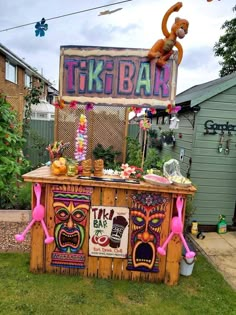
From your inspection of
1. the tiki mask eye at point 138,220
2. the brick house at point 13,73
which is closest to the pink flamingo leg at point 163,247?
the tiki mask eye at point 138,220

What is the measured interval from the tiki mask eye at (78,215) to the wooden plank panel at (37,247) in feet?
1.33

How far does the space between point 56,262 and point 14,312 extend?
0.75 metres

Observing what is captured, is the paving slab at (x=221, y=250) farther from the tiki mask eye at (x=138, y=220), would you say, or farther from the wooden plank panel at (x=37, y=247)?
the wooden plank panel at (x=37, y=247)

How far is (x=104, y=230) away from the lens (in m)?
3.15

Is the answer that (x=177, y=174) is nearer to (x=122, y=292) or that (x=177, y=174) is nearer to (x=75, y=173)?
(x=75, y=173)

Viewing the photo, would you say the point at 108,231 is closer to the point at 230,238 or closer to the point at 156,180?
the point at 156,180

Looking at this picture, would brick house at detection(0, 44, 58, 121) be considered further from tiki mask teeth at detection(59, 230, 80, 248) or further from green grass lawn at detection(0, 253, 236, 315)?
green grass lawn at detection(0, 253, 236, 315)

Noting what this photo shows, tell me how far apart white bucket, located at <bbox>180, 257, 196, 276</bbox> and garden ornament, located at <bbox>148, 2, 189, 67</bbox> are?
2.46 m

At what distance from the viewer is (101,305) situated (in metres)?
2.74

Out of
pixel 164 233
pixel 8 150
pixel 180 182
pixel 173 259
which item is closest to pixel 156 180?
pixel 180 182

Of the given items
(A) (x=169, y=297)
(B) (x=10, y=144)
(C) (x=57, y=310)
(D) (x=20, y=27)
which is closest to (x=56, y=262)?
(C) (x=57, y=310)

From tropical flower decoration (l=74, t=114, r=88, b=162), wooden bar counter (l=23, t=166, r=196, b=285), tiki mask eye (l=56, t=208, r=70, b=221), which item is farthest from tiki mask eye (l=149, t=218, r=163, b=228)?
tropical flower decoration (l=74, t=114, r=88, b=162)

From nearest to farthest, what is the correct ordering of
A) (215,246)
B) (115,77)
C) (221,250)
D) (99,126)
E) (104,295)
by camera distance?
(104,295) → (115,77) → (221,250) → (215,246) → (99,126)

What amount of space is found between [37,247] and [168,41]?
289 centimetres
